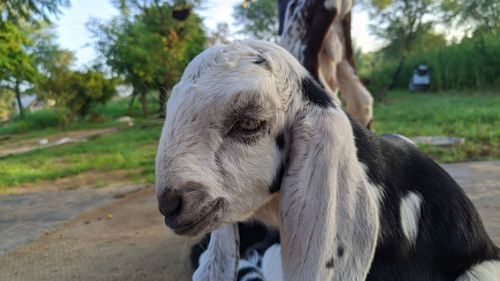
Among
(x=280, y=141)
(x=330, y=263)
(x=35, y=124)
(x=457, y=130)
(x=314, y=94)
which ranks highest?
(x=314, y=94)

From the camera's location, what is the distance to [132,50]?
16.3 metres

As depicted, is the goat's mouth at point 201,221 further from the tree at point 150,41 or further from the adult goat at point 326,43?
the tree at point 150,41

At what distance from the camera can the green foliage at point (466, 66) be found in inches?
620

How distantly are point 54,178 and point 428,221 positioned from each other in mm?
5715

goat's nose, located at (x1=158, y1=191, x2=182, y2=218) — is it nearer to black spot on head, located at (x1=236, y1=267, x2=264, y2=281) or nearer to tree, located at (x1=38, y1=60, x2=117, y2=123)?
black spot on head, located at (x1=236, y1=267, x2=264, y2=281)

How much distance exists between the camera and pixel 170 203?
38.6 inches

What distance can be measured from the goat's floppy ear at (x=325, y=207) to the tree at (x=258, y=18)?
28674 mm

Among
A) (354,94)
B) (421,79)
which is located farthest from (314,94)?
(421,79)

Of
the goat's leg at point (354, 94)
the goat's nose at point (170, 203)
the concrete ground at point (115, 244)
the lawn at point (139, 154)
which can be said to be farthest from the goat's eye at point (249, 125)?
the lawn at point (139, 154)

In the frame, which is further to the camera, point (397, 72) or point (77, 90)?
point (397, 72)

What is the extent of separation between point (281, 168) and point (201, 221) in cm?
24

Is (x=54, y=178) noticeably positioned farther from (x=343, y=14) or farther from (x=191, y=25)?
(x=191, y=25)

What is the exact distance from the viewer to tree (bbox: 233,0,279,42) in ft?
96.4

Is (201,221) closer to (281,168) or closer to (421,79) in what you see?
(281,168)
